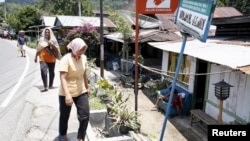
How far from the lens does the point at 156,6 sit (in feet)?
19.5

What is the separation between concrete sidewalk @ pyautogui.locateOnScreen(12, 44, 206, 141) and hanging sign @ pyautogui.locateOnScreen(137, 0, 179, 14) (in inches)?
112

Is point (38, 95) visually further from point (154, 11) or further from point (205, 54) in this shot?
point (205, 54)

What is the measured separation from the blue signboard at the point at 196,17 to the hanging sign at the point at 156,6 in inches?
71.0

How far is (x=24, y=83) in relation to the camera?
1027 cm

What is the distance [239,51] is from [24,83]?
24.5 feet

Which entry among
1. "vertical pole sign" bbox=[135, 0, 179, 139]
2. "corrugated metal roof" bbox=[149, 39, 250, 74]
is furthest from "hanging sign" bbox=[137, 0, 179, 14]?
"corrugated metal roof" bbox=[149, 39, 250, 74]

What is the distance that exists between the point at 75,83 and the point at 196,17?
2.17 m

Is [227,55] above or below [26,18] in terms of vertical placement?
above

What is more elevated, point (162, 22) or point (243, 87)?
point (162, 22)

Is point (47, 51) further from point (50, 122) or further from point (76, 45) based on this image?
point (76, 45)

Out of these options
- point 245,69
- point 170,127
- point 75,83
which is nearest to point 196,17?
point 75,83

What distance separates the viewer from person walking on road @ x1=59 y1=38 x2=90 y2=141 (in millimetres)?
4324

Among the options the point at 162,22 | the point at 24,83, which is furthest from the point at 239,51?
the point at 162,22

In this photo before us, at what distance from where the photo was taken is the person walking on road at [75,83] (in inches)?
170
